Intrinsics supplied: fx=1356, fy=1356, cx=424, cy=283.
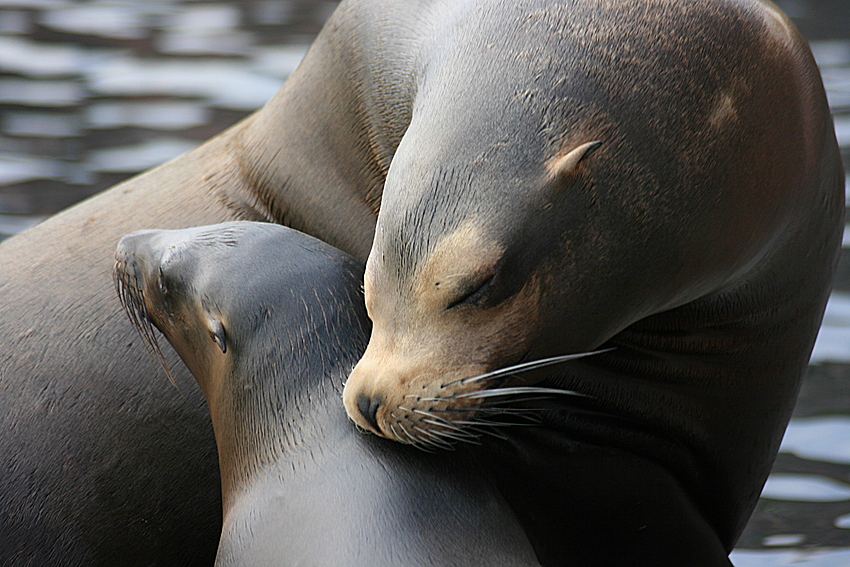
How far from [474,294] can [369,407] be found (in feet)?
1.17

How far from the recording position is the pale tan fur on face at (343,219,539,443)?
111 inches

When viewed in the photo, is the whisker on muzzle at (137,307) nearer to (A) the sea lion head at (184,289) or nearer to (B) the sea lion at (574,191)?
(A) the sea lion head at (184,289)

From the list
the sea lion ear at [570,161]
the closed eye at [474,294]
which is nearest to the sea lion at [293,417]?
the closed eye at [474,294]

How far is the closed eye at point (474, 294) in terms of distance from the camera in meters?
2.81

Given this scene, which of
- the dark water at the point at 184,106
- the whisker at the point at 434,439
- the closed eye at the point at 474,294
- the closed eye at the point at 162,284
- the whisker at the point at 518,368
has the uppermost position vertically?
the closed eye at the point at 474,294

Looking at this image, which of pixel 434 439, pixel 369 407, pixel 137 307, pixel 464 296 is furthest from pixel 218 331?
pixel 464 296

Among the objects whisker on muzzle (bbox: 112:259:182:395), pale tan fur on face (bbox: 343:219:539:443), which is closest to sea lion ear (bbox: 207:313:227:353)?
whisker on muzzle (bbox: 112:259:182:395)

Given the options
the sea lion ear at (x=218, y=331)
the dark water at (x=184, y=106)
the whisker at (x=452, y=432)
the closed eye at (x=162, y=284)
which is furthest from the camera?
the dark water at (x=184, y=106)

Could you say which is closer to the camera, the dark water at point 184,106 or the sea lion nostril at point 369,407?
the sea lion nostril at point 369,407

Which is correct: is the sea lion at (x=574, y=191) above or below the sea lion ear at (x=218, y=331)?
above

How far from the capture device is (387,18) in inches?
144

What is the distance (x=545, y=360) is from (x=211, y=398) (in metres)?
1.02

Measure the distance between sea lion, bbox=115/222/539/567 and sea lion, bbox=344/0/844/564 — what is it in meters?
0.14

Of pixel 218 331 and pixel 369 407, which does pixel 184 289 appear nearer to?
pixel 218 331
